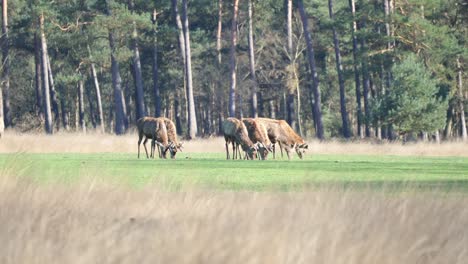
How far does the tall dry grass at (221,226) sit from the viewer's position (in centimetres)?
803

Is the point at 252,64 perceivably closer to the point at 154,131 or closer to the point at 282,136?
the point at 282,136

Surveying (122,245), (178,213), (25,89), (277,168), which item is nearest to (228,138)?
(277,168)

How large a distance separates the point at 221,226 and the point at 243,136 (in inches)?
933

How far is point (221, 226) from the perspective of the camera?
9336mm

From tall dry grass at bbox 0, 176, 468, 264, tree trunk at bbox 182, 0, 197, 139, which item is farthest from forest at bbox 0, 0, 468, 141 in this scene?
tall dry grass at bbox 0, 176, 468, 264

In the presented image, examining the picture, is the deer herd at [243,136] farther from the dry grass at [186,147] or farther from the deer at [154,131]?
the dry grass at [186,147]

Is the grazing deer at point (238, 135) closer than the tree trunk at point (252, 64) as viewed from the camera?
Yes

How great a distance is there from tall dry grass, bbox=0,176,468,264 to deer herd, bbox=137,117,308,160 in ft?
63.2

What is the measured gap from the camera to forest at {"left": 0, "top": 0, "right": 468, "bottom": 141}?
180 feet

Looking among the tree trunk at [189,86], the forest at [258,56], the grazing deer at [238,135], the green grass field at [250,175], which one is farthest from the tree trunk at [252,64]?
the green grass field at [250,175]

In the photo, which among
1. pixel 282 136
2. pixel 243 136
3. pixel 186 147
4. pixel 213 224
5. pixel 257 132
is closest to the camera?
pixel 213 224

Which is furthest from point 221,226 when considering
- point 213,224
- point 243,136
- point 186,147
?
point 186,147

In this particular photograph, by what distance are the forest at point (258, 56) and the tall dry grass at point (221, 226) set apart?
36822 mm

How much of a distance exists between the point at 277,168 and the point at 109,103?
85480 mm
